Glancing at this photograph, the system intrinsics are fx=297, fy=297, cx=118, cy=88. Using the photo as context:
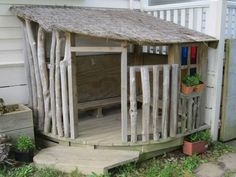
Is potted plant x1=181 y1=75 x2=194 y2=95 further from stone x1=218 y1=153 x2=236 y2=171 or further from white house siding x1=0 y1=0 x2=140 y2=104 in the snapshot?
white house siding x1=0 y1=0 x2=140 y2=104

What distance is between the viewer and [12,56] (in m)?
4.69

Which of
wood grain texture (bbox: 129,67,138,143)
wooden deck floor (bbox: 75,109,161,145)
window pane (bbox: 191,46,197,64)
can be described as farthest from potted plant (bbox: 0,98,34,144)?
window pane (bbox: 191,46,197,64)

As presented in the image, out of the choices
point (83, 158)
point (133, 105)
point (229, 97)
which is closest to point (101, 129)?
point (83, 158)

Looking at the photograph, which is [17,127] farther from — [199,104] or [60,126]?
[199,104]

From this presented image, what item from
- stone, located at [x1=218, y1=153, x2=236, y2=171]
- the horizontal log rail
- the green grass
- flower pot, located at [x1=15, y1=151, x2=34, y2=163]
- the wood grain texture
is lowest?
stone, located at [x1=218, y1=153, x2=236, y2=171]

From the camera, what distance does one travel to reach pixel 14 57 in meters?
4.71

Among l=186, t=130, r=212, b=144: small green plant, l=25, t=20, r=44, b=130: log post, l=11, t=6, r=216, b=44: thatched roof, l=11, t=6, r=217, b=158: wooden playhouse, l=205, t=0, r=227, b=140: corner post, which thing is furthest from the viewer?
l=186, t=130, r=212, b=144: small green plant

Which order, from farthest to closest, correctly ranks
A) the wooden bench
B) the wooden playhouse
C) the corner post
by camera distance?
1. the wooden bench
2. the corner post
3. the wooden playhouse

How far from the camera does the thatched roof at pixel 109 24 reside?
375cm

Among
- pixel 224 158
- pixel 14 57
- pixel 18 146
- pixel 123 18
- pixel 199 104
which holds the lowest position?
pixel 224 158

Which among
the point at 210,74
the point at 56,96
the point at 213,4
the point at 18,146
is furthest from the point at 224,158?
the point at 18,146

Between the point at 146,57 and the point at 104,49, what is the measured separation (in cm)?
208

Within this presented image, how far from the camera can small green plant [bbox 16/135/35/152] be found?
411cm

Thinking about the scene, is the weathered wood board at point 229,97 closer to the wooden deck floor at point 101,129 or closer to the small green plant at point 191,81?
the small green plant at point 191,81
